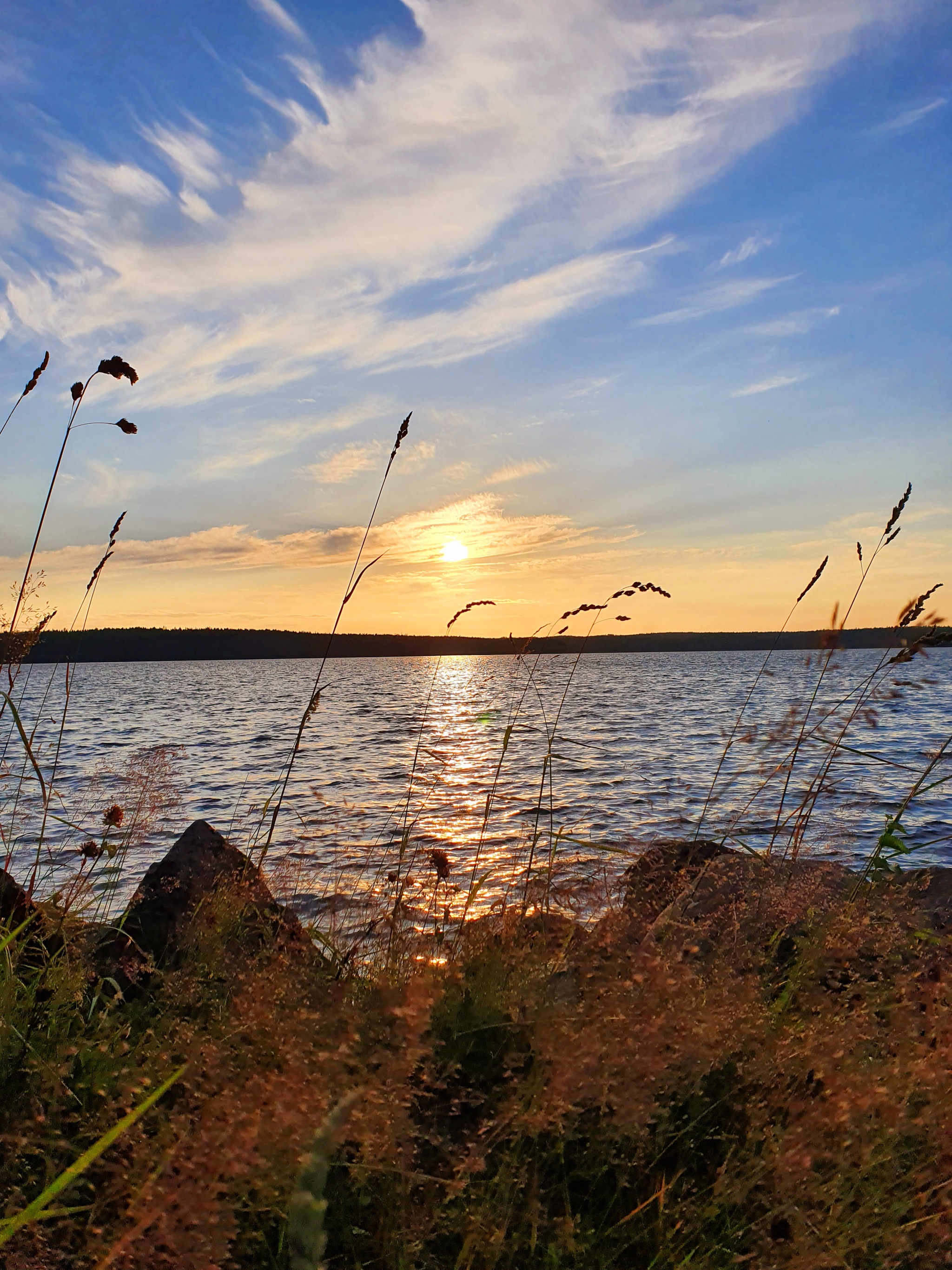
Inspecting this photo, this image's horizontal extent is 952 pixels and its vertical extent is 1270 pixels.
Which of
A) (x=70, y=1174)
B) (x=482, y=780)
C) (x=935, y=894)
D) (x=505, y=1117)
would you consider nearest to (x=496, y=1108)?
(x=505, y=1117)

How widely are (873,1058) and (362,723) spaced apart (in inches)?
1177

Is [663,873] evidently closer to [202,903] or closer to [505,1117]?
[202,903]

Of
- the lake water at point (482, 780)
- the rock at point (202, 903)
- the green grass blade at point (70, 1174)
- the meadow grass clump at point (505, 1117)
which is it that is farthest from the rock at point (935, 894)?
the green grass blade at point (70, 1174)

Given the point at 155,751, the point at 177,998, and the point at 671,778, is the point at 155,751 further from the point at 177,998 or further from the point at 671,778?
the point at 671,778

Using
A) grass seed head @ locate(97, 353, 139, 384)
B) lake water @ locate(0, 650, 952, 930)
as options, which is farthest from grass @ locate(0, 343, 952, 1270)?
lake water @ locate(0, 650, 952, 930)

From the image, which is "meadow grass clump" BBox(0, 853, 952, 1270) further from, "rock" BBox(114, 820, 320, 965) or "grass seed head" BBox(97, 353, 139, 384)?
"grass seed head" BBox(97, 353, 139, 384)

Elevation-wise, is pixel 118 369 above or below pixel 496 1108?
above

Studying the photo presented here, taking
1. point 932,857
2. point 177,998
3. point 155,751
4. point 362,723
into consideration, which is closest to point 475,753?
point 362,723

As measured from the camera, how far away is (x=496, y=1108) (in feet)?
7.22

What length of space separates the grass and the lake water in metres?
1.10

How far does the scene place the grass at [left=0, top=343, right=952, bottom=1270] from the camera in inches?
63.1

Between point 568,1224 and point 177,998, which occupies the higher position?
point 177,998

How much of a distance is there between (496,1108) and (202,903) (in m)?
1.88

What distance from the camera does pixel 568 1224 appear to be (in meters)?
1.71
